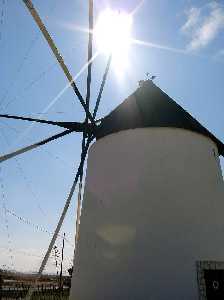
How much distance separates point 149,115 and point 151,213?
298 centimetres

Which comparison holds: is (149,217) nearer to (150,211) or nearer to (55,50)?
(150,211)

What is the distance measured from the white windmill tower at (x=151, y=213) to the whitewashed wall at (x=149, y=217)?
0.02 m

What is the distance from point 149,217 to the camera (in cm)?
769

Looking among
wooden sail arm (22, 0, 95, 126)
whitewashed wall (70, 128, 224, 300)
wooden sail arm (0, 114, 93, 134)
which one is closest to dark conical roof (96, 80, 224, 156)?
whitewashed wall (70, 128, 224, 300)

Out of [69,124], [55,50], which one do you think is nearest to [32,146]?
[69,124]

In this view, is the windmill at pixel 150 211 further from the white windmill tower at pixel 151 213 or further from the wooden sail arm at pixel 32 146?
the wooden sail arm at pixel 32 146

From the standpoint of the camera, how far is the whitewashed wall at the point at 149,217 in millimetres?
7238

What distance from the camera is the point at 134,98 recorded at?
416 inches

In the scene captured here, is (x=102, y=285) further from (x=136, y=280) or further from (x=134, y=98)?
(x=134, y=98)

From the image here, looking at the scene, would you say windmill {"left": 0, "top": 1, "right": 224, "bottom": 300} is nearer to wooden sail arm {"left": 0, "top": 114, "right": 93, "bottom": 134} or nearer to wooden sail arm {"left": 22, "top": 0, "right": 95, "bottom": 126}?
wooden sail arm {"left": 22, "top": 0, "right": 95, "bottom": 126}

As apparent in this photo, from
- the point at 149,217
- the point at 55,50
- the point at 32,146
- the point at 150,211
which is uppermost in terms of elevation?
the point at 55,50

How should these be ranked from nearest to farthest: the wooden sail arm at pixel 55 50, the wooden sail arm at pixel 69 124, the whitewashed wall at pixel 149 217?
the whitewashed wall at pixel 149 217 → the wooden sail arm at pixel 55 50 → the wooden sail arm at pixel 69 124

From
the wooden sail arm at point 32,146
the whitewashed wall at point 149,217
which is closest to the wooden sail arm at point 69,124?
the wooden sail arm at point 32,146

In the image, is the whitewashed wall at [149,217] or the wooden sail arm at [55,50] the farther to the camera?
the wooden sail arm at [55,50]
